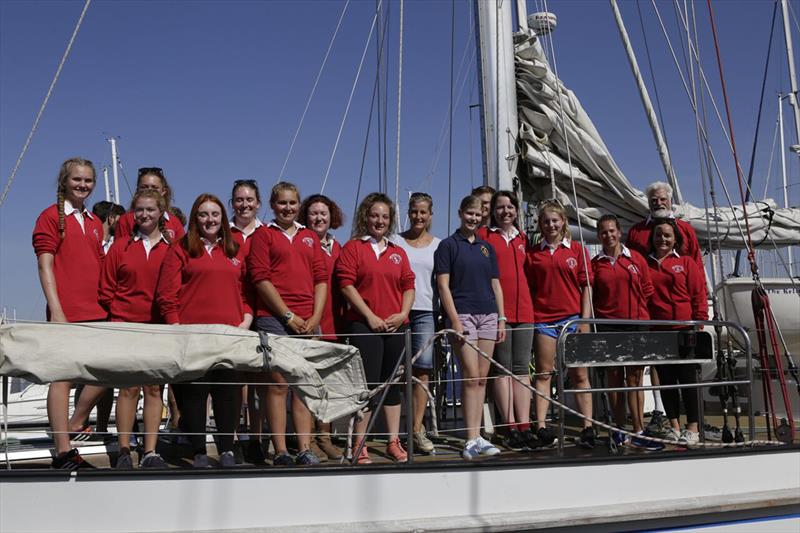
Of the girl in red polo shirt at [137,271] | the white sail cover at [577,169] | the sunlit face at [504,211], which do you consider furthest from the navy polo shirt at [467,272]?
the white sail cover at [577,169]

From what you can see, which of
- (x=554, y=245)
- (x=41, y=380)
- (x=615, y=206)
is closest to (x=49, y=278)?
(x=41, y=380)

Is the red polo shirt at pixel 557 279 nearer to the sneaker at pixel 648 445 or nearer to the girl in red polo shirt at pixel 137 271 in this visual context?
Answer: the sneaker at pixel 648 445

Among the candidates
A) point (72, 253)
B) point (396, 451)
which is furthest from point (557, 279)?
point (72, 253)

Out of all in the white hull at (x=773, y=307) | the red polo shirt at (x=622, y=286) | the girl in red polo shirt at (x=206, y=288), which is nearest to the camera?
the girl in red polo shirt at (x=206, y=288)

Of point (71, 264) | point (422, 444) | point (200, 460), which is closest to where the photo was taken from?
point (200, 460)

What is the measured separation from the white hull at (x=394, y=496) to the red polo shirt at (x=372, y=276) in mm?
1124

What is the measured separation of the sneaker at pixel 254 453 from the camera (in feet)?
13.7

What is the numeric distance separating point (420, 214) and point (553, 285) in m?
0.99

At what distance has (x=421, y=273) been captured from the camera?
4.96m

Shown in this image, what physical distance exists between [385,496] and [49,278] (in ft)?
6.67

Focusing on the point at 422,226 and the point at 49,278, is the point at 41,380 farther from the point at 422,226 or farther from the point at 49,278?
the point at 422,226

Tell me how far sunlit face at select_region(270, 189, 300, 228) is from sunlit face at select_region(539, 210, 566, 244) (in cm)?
164

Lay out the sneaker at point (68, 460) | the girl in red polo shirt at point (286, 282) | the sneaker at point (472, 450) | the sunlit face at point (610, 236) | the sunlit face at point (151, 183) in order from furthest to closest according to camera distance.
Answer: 1. the sunlit face at point (610, 236)
2. the sunlit face at point (151, 183)
3. the sneaker at point (472, 450)
4. the girl in red polo shirt at point (286, 282)
5. the sneaker at point (68, 460)

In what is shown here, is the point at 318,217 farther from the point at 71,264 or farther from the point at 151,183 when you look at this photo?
the point at 71,264
